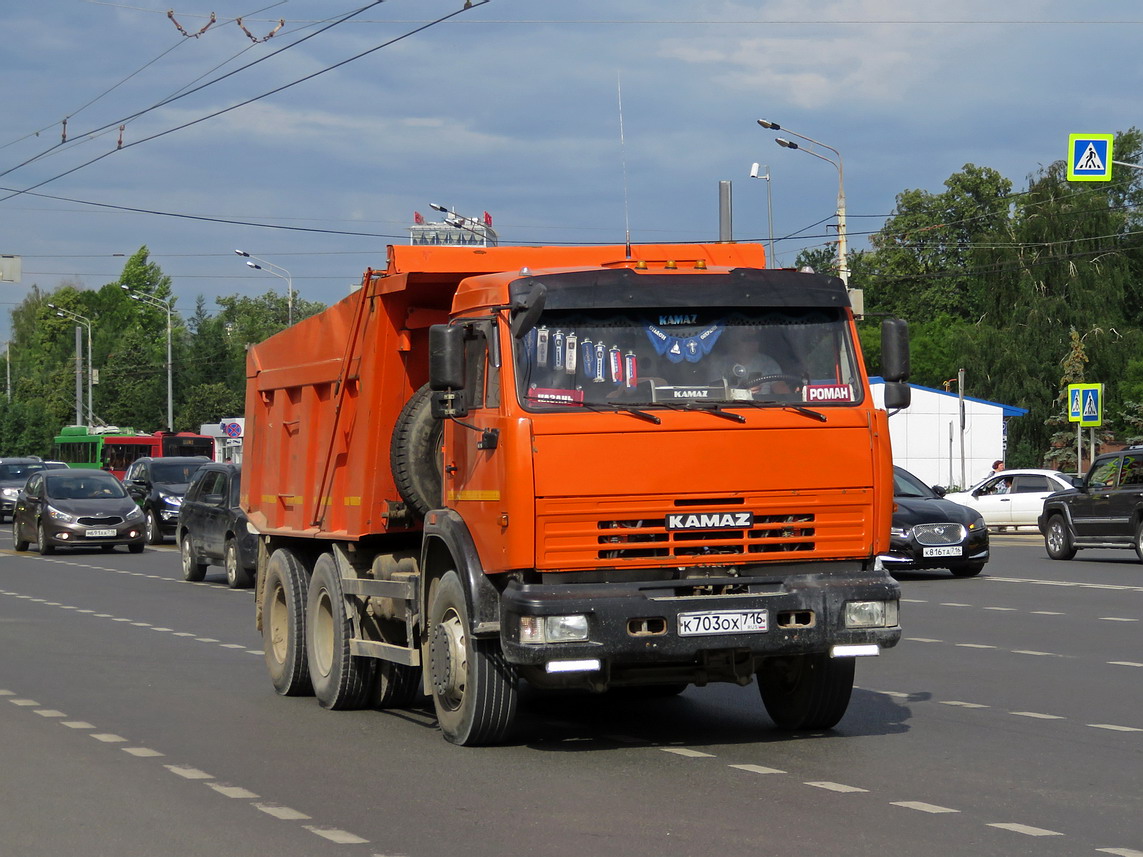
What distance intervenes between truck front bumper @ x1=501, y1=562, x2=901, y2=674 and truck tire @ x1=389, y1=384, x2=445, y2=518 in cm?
164

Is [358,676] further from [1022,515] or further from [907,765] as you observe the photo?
[1022,515]

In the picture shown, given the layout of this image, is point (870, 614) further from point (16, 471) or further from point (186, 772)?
point (16, 471)

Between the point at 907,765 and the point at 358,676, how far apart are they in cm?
406

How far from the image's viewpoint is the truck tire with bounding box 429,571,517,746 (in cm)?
914

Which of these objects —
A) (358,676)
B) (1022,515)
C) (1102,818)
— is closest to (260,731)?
(358,676)

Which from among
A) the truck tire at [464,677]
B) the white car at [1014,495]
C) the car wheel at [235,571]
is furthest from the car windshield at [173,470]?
the truck tire at [464,677]

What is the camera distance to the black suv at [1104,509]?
2712 cm

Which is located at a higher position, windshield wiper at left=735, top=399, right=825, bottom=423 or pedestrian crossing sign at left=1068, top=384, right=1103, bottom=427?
pedestrian crossing sign at left=1068, top=384, right=1103, bottom=427

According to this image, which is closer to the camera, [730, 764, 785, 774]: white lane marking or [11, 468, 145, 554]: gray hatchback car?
[730, 764, 785, 774]: white lane marking

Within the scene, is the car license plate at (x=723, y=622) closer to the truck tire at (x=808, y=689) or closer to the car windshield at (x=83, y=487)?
the truck tire at (x=808, y=689)

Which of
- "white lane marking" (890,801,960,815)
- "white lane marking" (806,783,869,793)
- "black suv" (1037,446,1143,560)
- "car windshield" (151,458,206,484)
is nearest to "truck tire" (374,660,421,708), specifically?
"white lane marking" (806,783,869,793)

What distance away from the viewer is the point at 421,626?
997 centimetres

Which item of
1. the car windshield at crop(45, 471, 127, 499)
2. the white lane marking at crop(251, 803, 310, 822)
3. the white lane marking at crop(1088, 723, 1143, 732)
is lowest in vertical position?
the white lane marking at crop(251, 803, 310, 822)

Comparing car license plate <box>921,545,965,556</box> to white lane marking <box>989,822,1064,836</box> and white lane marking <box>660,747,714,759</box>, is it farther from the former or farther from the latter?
white lane marking <box>989,822,1064,836</box>
